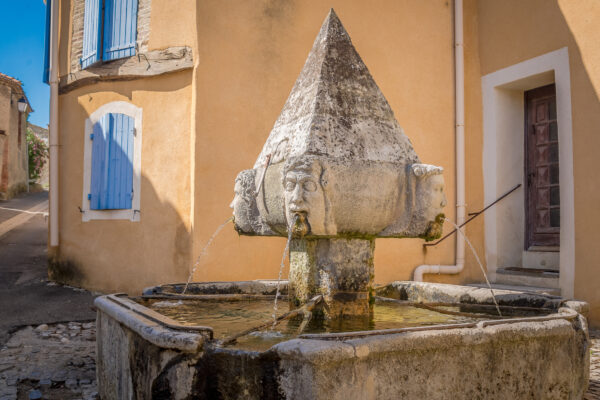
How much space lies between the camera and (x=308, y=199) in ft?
9.49

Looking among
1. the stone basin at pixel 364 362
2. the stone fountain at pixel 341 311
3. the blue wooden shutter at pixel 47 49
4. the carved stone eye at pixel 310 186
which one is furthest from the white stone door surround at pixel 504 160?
the blue wooden shutter at pixel 47 49

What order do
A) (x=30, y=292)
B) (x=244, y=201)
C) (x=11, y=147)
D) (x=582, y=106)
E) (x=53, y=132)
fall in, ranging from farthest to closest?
(x=11, y=147), (x=53, y=132), (x=30, y=292), (x=582, y=106), (x=244, y=201)

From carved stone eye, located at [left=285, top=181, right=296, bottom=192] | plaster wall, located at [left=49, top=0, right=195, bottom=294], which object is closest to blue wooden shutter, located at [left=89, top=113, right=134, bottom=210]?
plaster wall, located at [left=49, top=0, right=195, bottom=294]

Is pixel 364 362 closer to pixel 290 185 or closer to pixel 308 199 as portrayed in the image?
pixel 308 199

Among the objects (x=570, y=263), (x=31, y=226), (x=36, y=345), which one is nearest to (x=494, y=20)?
(x=570, y=263)

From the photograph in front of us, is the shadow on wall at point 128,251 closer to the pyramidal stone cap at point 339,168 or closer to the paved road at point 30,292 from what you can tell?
the paved road at point 30,292

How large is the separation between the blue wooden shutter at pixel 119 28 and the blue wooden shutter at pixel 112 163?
85 cm

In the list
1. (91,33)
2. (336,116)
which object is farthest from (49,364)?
(91,33)

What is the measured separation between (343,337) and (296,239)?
1.22m

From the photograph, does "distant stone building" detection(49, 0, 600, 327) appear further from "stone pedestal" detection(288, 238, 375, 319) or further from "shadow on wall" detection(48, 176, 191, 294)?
"stone pedestal" detection(288, 238, 375, 319)

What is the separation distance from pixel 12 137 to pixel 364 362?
62.3 feet

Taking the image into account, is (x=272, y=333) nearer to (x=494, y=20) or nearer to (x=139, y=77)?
(x=139, y=77)

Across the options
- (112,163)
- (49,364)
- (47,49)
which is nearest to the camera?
(49,364)

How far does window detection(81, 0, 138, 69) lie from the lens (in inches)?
282
